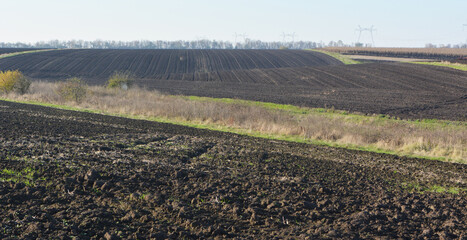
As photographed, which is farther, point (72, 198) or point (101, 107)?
point (101, 107)

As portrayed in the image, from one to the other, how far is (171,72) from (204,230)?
64.5 m

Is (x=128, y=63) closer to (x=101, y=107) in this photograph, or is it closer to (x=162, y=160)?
(x=101, y=107)

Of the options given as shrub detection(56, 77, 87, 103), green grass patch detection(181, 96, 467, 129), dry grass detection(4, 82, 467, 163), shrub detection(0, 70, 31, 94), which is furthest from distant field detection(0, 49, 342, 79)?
dry grass detection(4, 82, 467, 163)

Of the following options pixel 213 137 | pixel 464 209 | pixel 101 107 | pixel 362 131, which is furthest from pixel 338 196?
pixel 101 107

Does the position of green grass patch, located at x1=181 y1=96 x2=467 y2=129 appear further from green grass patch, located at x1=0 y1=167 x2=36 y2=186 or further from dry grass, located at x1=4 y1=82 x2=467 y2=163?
green grass patch, located at x1=0 y1=167 x2=36 y2=186

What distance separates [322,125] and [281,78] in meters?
36.8

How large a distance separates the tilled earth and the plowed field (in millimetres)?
17973

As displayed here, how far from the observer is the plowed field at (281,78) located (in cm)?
3731

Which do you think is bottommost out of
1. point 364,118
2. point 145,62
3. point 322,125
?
point 364,118

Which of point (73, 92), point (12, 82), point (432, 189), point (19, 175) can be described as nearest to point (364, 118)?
point (432, 189)

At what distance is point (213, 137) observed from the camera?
64.3 ft

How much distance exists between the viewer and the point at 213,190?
11102 millimetres

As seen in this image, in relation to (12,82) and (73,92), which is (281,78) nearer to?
(73,92)

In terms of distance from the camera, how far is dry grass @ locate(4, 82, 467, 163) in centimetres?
1875
